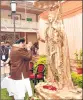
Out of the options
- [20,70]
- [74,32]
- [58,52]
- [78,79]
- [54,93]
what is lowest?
[54,93]

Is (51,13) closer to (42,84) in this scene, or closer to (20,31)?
(42,84)

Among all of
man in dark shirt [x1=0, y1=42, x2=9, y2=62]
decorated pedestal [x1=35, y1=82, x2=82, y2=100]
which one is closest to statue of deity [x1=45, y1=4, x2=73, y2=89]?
decorated pedestal [x1=35, y1=82, x2=82, y2=100]

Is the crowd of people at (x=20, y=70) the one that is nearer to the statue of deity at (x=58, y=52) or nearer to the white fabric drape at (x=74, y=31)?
the statue of deity at (x=58, y=52)

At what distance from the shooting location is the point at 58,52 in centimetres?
612

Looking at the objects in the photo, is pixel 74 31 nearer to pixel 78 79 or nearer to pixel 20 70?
pixel 78 79

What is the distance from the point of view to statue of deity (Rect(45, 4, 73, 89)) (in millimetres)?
6016

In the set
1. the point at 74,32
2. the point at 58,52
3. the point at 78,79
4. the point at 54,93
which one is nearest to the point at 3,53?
the point at 74,32

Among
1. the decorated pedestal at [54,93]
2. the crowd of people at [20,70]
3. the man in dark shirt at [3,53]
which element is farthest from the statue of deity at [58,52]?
the man in dark shirt at [3,53]

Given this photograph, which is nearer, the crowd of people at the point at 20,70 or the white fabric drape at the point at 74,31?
the crowd of people at the point at 20,70

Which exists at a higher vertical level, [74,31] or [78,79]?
[74,31]

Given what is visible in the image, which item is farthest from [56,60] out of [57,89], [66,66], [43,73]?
[43,73]

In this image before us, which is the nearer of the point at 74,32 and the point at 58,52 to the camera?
the point at 58,52

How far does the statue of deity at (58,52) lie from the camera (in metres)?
6.02

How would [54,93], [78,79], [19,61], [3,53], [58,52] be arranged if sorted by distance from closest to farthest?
[54,93]
[58,52]
[19,61]
[78,79]
[3,53]
